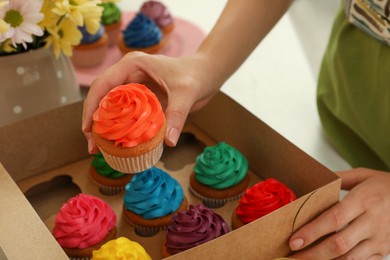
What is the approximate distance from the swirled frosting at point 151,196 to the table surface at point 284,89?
0.39 meters

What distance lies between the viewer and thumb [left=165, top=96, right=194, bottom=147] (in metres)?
1.09

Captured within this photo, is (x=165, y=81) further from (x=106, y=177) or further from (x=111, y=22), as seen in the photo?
(x=111, y=22)

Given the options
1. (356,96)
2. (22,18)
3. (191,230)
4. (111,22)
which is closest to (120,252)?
(191,230)

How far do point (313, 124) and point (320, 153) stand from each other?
118mm

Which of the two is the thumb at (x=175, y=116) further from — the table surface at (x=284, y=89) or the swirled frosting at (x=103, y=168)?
the table surface at (x=284, y=89)

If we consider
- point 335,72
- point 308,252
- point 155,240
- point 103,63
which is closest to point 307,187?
point 308,252

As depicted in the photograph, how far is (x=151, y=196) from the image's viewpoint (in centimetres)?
122

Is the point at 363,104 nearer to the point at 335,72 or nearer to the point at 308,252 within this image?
the point at 335,72

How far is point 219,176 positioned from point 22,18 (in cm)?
47

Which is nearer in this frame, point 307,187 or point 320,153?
point 307,187

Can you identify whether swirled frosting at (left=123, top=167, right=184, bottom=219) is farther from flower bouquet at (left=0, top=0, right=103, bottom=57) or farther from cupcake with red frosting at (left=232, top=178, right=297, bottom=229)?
flower bouquet at (left=0, top=0, right=103, bottom=57)

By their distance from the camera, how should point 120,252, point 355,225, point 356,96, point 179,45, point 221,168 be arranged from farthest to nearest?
point 179,45 → point 356,96 → point 221,168 → point 355,225 → point 120,252

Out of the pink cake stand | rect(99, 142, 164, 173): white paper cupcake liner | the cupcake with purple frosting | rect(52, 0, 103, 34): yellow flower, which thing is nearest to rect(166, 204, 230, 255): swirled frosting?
the cupcake with purple frosting

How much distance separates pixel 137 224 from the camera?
3.95 feet
